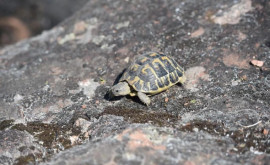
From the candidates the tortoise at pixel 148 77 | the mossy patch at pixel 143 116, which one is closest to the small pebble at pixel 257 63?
the tortoise at pixel 148 77

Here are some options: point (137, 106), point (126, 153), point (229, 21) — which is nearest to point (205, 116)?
point (137, 106)

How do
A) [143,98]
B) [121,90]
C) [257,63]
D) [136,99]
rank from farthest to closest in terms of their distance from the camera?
[257,63] → [136,99] → [121,90] → [143,98]

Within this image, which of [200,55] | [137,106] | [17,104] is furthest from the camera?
[200,55]

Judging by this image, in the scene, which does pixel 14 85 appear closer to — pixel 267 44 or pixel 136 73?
→ pixel 136 73

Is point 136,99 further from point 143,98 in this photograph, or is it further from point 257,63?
point 257,63

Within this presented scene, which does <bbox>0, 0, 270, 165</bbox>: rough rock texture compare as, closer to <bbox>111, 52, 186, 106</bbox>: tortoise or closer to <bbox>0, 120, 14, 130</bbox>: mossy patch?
<bbox>0, 120, 14, 130</bbox>: mossy patch

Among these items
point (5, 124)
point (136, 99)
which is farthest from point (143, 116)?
point (5, 124)

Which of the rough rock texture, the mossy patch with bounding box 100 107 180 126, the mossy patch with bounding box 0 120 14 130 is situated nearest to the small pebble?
the rough rock texture
